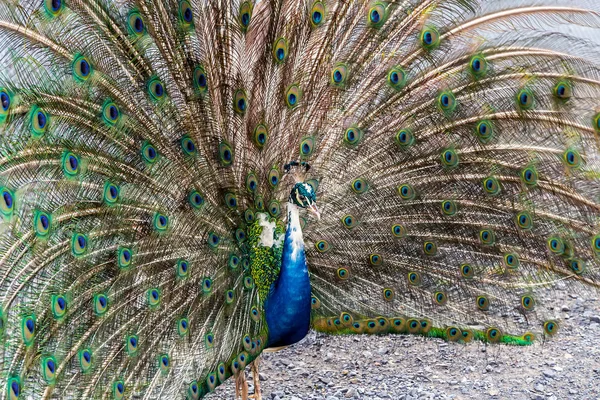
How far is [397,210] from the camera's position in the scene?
10.3 ft

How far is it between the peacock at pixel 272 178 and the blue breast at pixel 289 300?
0.01 meters

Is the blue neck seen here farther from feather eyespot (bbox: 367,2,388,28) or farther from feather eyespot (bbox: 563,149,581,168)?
feather eyespot (bbox: 563,149,581,168)

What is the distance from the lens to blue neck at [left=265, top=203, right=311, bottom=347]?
9.00ft

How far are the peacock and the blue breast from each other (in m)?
0.01

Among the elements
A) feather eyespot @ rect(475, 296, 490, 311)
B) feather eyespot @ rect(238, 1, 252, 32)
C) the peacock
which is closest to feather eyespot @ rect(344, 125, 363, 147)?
the peacock

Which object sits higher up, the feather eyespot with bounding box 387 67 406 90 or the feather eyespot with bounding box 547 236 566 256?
the feather eyespot with bounding box 387 67 406 90

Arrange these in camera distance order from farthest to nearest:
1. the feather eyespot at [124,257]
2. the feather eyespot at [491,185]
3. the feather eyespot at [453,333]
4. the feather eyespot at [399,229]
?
the feather eyespot at [453,333], the feather eyespot at [399,229], the feather eyespot at [491,185], the feather eyespot at [124,257]

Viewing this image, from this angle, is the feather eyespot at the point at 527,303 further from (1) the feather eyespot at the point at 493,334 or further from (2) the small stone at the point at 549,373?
(2) the small stone at the point at 549,373

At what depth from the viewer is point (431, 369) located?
3.79 meters

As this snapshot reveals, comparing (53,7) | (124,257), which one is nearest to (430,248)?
(124,257)

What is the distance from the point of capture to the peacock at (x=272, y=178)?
2330 millimetres

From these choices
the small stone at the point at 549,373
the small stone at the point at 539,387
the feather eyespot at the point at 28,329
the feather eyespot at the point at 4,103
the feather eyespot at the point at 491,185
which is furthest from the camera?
the small stone at the point at 549,373

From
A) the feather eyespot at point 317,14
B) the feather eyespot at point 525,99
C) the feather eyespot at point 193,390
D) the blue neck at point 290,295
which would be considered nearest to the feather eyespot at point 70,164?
the blue neck at point 290,295

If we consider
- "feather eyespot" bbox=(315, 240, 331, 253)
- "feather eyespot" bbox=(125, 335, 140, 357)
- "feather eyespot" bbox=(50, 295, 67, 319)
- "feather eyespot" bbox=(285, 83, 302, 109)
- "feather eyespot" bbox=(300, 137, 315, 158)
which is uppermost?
"feather eyespot" bbox=(285, 83, 302, 109)
